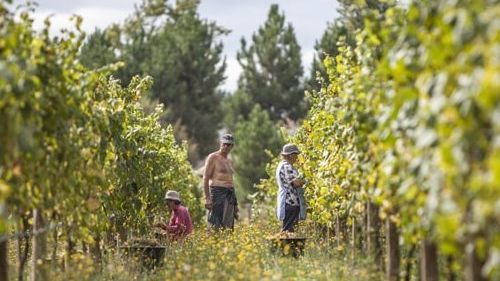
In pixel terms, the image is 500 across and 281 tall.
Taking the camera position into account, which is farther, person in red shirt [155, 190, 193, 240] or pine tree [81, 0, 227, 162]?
pine tree [81, 0, 227, 162]

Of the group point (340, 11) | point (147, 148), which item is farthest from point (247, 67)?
point (147, 148)

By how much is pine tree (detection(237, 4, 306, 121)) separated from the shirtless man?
35672 mm

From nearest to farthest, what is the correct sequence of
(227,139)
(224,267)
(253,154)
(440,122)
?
(440,122), (224,267), (227,139), (253,154)

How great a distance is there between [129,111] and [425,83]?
845 cm

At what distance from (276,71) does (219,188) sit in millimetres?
37215

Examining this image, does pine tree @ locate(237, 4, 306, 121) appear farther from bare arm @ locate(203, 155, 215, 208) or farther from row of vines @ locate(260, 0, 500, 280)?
row of vines @ locate(260, 0, 500, 280)

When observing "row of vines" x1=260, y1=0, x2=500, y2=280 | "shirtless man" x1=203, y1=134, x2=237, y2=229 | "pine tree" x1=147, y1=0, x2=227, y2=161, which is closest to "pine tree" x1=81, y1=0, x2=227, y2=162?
"pine tree" x1=147, y1=0, x2=227, y2=161

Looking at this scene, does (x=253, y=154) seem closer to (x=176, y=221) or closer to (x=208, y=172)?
(x=208, y=172)

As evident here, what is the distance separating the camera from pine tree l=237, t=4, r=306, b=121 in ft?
166

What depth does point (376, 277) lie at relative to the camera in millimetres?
8164

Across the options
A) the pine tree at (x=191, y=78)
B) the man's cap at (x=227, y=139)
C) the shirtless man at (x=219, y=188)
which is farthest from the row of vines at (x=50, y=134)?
the pine tree at (x=191, y=78)

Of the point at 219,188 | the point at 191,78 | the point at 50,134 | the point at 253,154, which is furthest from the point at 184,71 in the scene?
the point at 50,134

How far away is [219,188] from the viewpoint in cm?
1445

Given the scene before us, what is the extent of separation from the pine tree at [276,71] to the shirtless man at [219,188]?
117 ft
